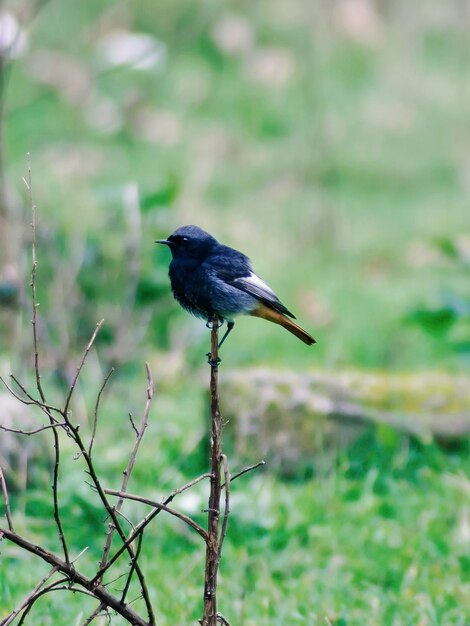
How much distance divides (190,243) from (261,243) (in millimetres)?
6942

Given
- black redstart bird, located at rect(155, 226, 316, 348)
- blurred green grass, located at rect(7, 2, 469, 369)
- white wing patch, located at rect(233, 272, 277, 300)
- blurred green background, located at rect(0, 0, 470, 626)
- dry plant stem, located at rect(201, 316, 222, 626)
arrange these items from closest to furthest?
dry plant stem, located at rect(201, 316, 222, 626) → black redstart bird, located at rect(155, 226, 316, 348) → white wing patch, located at rect(233, 272, 277, 300) → blurred green background, located at rect(0, 0, 470, 626) → blurred green grass, located at rect(7, 2, 469, 369)

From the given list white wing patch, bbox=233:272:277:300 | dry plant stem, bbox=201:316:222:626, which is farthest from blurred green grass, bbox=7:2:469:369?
dry plant stem, bbox=201:316:222:626

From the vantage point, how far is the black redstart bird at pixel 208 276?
9.91 ft

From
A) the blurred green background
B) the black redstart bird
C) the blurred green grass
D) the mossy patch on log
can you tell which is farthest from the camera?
the blurred green grass

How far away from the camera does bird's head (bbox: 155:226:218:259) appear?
3.07 metres

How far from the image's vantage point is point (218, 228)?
10031 millimetres

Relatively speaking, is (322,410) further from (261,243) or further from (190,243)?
(261,243)

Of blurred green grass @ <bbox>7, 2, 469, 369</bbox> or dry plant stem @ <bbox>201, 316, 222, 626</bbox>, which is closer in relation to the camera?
dry plant stem @ <bbox>201, 316, 222, 626</bbox>

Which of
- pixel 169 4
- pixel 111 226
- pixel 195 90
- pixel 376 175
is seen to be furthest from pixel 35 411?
pixel 169 4

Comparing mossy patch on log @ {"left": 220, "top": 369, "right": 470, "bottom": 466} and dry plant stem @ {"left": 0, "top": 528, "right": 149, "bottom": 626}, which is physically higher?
mossy patch on log @ {"left": 220, "top": 369, "right": 470, "bottom": 466}

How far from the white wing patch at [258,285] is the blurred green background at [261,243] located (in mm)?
1261

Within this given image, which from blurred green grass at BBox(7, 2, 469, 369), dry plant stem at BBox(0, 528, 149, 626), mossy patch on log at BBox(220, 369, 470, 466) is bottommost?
dry plant stem at BBox(0, 528, 149, 626)

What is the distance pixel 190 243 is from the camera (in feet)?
10.1

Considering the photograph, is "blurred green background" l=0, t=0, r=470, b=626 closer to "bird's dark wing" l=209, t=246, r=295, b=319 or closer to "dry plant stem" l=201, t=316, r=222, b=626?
"dry plant stem" l=201, t=316, r=222, b=626
